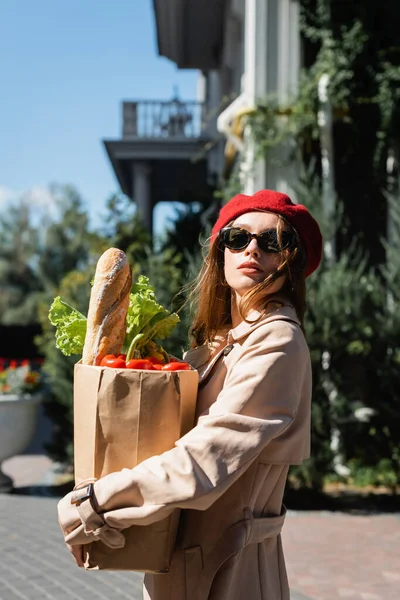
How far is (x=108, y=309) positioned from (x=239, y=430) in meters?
0.48

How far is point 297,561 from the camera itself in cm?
530

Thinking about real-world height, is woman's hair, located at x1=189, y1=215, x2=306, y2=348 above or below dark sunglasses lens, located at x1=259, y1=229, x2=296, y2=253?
below

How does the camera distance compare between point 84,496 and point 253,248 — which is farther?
point 253,248

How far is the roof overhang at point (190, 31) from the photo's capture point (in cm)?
1324

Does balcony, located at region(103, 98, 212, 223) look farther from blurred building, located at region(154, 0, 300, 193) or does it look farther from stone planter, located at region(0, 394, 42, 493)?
stone planter, located at region(0, 394, 42, 493)

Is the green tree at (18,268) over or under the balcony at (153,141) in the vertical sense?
under

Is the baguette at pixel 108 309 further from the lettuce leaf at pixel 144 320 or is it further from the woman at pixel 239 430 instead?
the woman at pixel 239 430

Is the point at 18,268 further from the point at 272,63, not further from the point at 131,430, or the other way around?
the point at 131,430

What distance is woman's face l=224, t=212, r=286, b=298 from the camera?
6.62ft

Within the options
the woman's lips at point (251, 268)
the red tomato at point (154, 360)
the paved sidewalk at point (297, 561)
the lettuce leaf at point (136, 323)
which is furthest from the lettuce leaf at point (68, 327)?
the paved sidewalk at point (297, 561)

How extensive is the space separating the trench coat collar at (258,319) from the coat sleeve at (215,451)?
0.10m

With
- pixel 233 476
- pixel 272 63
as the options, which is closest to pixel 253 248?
pixel 233 476

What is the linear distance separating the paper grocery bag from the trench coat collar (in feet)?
0.73

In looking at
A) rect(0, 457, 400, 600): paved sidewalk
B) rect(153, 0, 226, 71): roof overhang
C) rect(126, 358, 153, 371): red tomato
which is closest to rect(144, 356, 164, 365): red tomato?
rect(126, 358, 153, 371): red tomato
